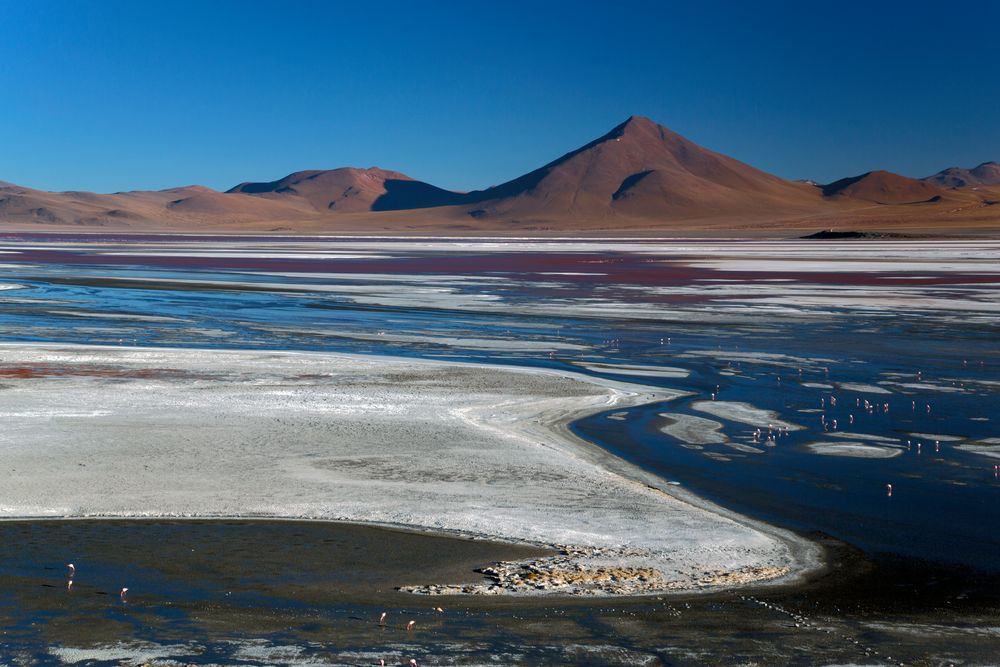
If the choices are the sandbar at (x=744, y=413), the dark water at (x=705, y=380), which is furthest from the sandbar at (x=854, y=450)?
the sandbar at (x=744, y=413)

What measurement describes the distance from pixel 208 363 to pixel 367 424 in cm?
540

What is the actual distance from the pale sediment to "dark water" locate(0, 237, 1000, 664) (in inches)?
21.4

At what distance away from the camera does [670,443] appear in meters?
11.9

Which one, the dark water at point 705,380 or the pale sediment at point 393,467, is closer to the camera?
the dark water at point 705,380

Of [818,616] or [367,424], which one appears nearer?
[818,616]

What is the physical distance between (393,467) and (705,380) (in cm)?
684

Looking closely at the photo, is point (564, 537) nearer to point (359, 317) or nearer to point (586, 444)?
point (586, 444)

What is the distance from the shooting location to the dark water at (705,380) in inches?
256

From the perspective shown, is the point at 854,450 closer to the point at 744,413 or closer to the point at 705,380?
the point at 744,413

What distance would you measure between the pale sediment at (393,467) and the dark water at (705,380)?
54cm

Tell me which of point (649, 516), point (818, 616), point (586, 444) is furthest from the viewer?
point (586, 444)

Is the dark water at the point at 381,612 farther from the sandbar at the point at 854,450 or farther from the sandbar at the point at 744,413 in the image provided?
the sandbar at the point at 744,413

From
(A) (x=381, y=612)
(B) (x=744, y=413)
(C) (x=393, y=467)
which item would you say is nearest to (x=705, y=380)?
(B) (x=744, y=413)

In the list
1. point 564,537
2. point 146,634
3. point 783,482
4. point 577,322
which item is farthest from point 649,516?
point 577,322
